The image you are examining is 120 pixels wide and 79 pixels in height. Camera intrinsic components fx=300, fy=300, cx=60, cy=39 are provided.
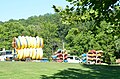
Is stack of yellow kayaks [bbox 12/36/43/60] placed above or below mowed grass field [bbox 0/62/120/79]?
above

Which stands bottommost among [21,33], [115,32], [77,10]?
[115,32]

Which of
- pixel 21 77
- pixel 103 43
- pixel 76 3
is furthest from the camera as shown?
pixel 103 43

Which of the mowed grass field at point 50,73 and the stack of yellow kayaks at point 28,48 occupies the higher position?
the stack of yellow kayaks at point 28,48

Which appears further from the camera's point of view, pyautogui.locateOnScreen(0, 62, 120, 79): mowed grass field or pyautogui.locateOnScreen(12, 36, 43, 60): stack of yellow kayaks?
pyautogui.locateOnScreen(12, 36, 43, 60): stack of yellow kayaks

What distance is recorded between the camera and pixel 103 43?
3997 cm

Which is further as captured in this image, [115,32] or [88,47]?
[88,47]

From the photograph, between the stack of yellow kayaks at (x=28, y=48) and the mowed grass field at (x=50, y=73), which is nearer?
the mowed grass field at (x=50, y=73)

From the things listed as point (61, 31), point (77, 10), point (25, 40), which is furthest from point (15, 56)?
point (61, 31)

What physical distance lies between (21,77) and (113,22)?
6.61 metres

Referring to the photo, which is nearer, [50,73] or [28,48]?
[50,73]

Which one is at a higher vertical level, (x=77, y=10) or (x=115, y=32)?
(x=77, y=10)

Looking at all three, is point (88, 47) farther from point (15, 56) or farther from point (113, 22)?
point (113, 22)

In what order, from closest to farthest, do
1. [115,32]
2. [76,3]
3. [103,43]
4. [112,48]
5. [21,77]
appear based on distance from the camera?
[76,3] < [115,32] < [21,77] < [112,48] < [103,43]

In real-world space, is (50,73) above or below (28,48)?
below
